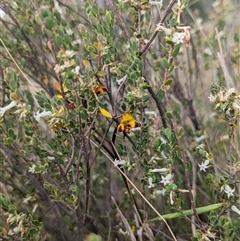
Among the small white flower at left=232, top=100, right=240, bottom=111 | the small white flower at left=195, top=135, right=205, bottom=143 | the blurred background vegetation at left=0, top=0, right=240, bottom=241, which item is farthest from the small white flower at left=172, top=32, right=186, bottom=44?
the small white flower at left=195, top=135, right=205, bottom=143

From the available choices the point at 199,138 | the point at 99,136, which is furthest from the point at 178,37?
the point at 199,138

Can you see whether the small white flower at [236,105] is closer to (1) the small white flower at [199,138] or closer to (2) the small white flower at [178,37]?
(2) the small white flower at [178,37]

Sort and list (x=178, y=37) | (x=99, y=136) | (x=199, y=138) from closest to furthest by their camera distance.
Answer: (x=178, y=37) < (x=99, y=136) < (x=199, y=138)

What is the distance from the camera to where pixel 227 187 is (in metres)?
0.96

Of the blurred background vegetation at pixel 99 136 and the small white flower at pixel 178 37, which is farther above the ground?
the small white flower at pixel 178 37

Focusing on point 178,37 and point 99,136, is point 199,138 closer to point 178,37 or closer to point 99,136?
point 99,136

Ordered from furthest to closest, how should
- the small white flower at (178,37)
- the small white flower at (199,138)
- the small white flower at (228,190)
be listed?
the small white flower at (199,138) → the small white flower at (228,190) → the small white flower at (178,37)

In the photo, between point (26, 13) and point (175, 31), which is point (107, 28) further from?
point (26, 13)

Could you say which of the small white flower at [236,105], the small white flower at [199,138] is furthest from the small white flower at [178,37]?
the small white flower at [199,138]

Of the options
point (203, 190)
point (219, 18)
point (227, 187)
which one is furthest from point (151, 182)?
point (219, 18)

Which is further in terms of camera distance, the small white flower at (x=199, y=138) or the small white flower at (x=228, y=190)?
the small white flower at (x=199, y=138)

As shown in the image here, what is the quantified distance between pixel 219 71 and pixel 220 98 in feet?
2.66

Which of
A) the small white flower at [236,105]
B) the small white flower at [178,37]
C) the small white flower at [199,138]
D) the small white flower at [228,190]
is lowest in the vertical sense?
the small white flower at [199,138]

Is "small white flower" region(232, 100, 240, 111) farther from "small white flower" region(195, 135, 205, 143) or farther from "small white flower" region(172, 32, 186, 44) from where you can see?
"small white flower" region(195, 135, 205, 143)
